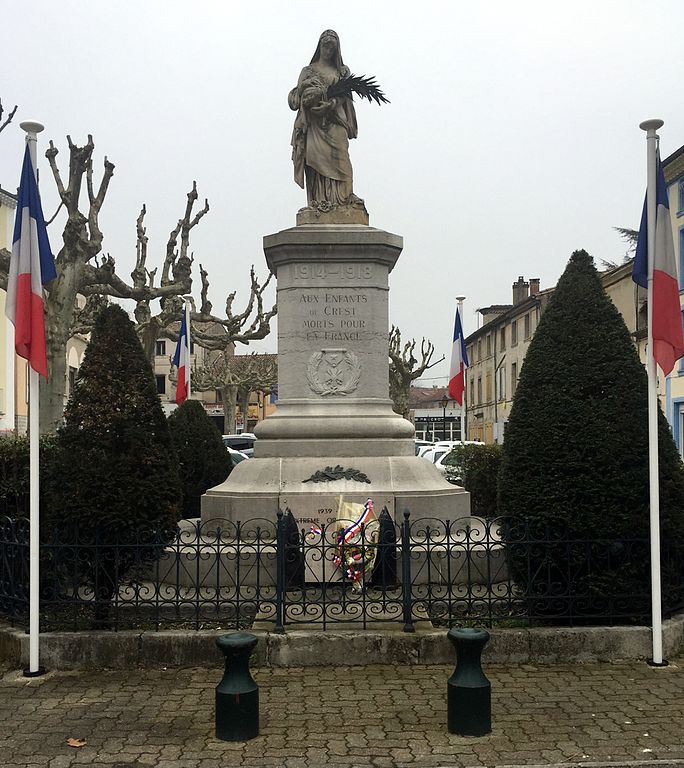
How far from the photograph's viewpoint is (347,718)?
5758 millimetres

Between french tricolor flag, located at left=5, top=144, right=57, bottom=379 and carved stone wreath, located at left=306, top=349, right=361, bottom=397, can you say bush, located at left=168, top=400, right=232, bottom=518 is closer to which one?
carved stone wreath, located at left=306, top=349, right=361, bottom=397

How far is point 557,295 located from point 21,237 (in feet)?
15.8

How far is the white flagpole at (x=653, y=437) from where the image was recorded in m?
6.91

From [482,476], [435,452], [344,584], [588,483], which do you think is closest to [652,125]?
[588,483]

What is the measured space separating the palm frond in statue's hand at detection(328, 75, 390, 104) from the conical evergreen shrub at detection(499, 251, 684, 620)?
4.92m

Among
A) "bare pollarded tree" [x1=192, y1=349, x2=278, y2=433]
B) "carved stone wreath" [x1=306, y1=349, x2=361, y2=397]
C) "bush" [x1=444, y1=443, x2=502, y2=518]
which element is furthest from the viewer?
"bare pollarded tree" [x1=192, y1=349, x2=278, y2=433]

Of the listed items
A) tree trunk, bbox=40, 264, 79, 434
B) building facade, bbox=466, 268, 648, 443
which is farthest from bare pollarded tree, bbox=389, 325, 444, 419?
tree trunk, bbox=40, 264, 79, 434

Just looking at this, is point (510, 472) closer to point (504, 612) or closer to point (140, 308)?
point (504, 612)

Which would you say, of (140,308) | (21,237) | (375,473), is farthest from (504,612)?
(140,308)

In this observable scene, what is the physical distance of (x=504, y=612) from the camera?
7.48 meters

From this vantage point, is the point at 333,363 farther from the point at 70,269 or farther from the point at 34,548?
the point at 70,269

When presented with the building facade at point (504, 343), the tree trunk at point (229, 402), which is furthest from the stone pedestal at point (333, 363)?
the tree trunk at point (229, 402)

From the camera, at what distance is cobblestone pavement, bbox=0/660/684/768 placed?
16.8ft

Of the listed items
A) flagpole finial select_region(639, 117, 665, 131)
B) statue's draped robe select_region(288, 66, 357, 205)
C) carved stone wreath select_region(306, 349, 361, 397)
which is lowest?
carved stone wreath select_region(306, 349, 361, 397)
